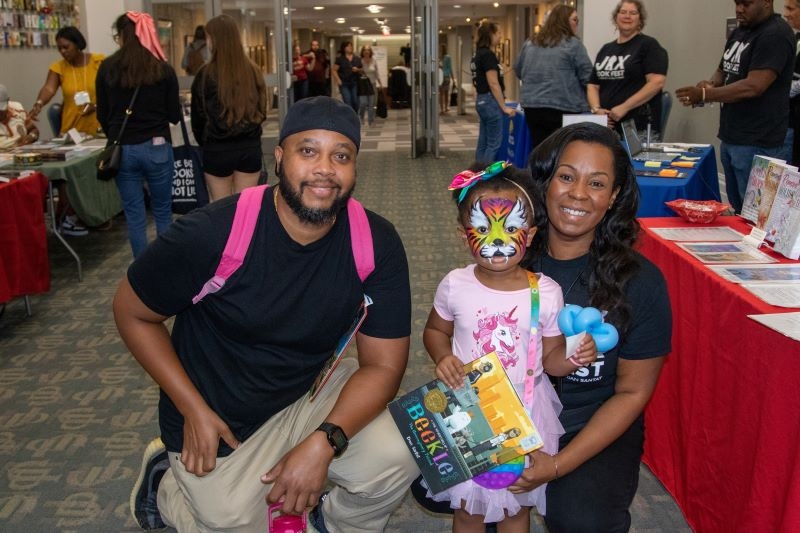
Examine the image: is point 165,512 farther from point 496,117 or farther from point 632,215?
point 496,117

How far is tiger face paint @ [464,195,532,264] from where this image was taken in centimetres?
187

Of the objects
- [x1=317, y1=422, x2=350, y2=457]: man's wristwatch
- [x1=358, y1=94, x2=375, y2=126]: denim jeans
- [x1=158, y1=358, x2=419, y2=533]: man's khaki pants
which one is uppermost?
[x1=358, y1=94, x2=375, y2=126]: denim jeans

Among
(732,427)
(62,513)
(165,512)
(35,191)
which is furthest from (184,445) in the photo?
(35,191)

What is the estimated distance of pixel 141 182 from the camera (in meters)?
4.88


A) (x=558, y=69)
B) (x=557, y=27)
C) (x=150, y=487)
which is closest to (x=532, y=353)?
(x=150, y=487)

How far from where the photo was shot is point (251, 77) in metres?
4.73

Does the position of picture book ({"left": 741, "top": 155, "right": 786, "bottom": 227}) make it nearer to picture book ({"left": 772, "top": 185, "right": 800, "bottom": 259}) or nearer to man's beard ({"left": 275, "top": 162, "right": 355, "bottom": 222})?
picture book ({"left": 772, "top": 185, "right": 800, "bottom": 259})

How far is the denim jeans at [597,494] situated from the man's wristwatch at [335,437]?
0.51 metres

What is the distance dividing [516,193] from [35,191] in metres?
3.28

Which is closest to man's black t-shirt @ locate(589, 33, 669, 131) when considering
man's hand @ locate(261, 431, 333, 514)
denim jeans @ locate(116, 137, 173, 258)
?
denim jeans @ locate(116, 137, 173, 258)

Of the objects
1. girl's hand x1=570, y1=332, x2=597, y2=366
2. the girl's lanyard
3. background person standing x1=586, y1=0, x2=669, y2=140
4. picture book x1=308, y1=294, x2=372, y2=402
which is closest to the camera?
girl's hand x1=570, y1=332, x2=597, y2=366

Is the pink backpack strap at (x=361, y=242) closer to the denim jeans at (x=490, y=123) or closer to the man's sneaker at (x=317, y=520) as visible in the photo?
the man's sneaker at (x=317, y=520)

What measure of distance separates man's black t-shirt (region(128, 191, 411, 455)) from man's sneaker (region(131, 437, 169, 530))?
6.6 inches

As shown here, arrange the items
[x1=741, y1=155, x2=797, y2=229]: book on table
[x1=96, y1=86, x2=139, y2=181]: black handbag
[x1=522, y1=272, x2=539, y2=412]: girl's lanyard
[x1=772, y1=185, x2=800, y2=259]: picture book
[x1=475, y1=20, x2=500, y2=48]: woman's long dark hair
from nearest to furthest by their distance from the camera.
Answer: [x1=522, y1=272, x2=539, y2=412]: girl's lanyard < [x1=772, y1=185, x2=800, y2=259]: picture book < [x1=741, y1=155, x2=797, y2=229]: book on table < [x1=96, y1=86, x2=139, y2=181]: black handbag < [x1=475, y1=20, x2=500, y2=48]: woman's long dark hair
